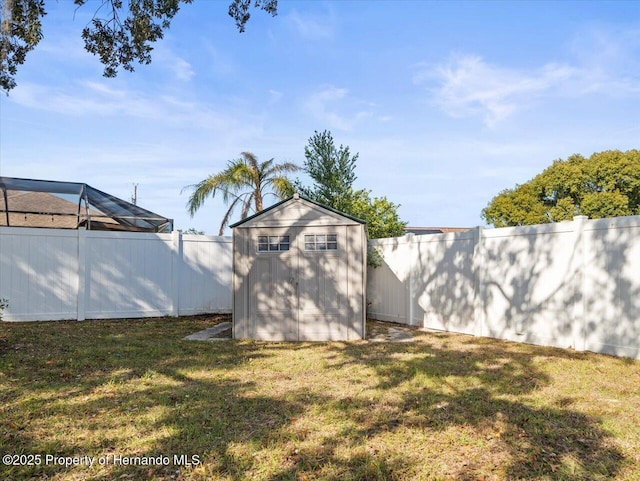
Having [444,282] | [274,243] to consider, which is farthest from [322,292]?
[444,282]

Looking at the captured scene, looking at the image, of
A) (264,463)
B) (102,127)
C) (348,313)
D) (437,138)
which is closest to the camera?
(264,463)

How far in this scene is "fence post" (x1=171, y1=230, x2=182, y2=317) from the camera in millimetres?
11742

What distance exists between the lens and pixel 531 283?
7.97 meters

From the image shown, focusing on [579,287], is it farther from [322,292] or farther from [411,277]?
[322,292]

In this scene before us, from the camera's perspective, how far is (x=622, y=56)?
13.0 metres

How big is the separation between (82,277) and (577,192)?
2793 cm

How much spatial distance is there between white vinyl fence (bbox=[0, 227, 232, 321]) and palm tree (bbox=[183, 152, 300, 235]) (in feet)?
14.9

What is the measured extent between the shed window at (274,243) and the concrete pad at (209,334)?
1849mm

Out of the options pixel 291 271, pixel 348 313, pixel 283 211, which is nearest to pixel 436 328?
pixel 348 313

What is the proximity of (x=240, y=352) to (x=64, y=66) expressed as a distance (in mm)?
7100

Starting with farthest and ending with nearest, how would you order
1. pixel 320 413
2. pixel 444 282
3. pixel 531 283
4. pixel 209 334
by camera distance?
pixel 444 282
pixel 209 334
pixel 531 283
pixel 320 413

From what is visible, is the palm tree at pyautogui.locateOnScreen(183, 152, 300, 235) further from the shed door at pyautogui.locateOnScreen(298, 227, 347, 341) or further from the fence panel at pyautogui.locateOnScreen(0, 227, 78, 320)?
the shed door at pyautogui.locateOnScreen(298, 227, 347, 341)

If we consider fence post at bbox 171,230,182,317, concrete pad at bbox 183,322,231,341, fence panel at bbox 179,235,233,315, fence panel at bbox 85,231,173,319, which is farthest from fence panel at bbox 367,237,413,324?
fence panel at bbox 85,231,173,319

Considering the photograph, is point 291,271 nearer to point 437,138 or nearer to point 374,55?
point 374,55
